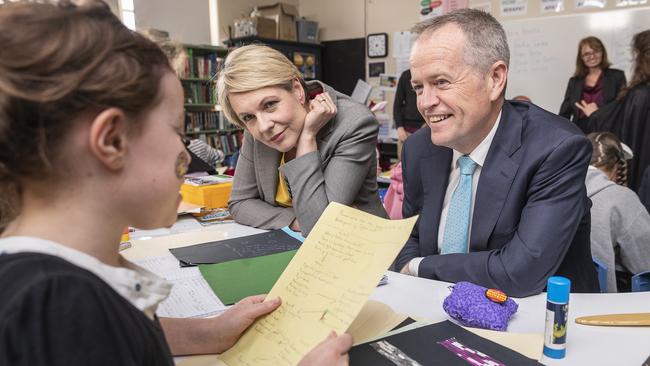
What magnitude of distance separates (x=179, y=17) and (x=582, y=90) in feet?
14.7

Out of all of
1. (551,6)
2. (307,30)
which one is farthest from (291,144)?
(307,30)

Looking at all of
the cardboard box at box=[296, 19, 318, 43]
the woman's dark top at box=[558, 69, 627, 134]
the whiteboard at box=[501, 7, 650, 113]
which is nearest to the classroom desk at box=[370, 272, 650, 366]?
the woman's dark top at box=[558, 69, 627, 134]

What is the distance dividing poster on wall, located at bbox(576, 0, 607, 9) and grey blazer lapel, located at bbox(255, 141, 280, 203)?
438 cm

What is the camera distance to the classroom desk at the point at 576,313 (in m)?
0.86

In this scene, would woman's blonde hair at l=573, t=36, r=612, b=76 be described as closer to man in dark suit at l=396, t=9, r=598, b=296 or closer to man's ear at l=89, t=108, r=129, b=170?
man in dark suit at l=396, t=9, r=598, b=296

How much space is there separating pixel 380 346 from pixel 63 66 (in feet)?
2.17

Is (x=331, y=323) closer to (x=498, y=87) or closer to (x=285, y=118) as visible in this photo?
(x=498, y=87)

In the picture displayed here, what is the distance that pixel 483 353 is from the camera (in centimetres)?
85

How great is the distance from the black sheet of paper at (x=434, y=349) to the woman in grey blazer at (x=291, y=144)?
783 millimetres

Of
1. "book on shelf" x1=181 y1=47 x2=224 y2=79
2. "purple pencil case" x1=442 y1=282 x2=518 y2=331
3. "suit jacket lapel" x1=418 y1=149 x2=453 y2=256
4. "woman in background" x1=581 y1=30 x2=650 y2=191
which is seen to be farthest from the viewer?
"book on shelf" x1=181 y1=47 x2=224 y2=79

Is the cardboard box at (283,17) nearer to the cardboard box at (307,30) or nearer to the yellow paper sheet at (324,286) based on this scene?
the cardboard box at (307,30)

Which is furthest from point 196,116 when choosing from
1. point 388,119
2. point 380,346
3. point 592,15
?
→ point 380,346

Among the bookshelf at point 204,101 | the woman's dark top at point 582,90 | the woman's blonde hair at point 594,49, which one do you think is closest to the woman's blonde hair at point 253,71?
the woman's dark top at point 582,90

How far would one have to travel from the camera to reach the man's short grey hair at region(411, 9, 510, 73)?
1.38 metres
